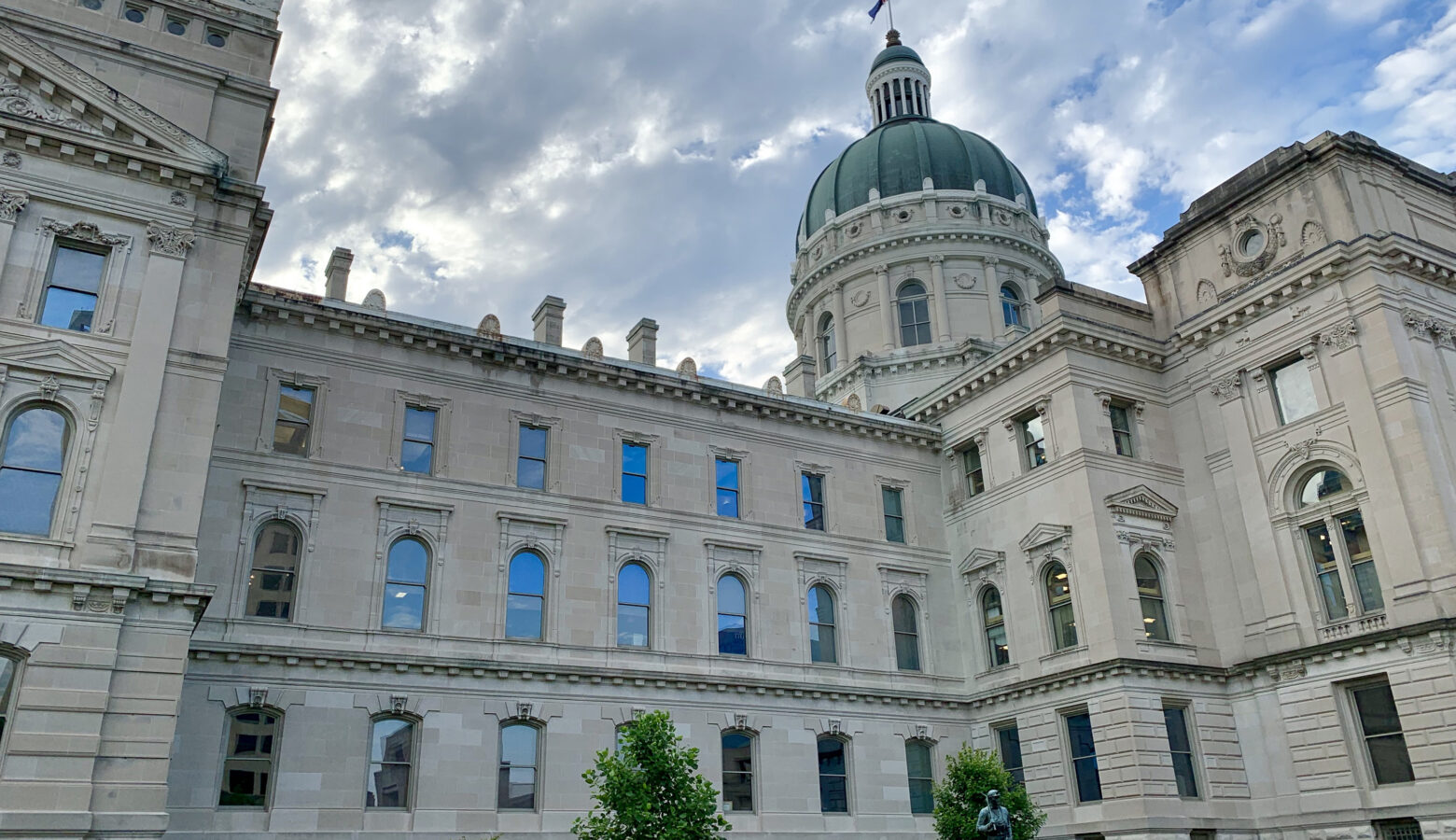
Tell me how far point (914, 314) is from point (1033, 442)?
17512 millimetres

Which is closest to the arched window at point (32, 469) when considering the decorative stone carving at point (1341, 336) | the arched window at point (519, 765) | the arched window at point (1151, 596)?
the arched window at point (519, 765)

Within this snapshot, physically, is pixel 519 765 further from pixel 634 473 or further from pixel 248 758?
pixel 634 473

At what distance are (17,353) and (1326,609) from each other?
31.6 m

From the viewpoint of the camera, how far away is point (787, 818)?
3122cm

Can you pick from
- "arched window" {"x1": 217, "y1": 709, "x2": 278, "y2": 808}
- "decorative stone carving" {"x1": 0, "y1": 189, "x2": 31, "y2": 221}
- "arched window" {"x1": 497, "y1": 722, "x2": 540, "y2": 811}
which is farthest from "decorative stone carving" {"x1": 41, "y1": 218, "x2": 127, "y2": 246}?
"arched window" {"x1": 497, "y1": 722, "x2": 540, "y2": 811}

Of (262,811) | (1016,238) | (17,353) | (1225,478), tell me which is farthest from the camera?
(1016,238)

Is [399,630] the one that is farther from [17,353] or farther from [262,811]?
[17,353]

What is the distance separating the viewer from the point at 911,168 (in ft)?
185

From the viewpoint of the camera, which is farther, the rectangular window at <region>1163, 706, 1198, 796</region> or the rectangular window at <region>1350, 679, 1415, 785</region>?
the rectangular window at <region>1163, 706, 1198, 796</region>

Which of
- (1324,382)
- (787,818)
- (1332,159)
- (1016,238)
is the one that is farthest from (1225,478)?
(1016,238)

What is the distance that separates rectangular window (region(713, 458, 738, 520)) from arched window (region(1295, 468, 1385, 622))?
16190 millimetres

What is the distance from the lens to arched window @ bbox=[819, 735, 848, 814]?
32.4 meters

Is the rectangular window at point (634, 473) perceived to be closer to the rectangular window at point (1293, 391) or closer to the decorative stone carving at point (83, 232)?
the decorative stone carving at point (83, 232)

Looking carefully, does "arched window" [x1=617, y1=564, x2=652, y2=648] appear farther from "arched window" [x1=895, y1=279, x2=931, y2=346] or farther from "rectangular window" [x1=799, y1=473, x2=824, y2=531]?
"arched window" [x1=895, y1=279, x2=931, y2=346]
